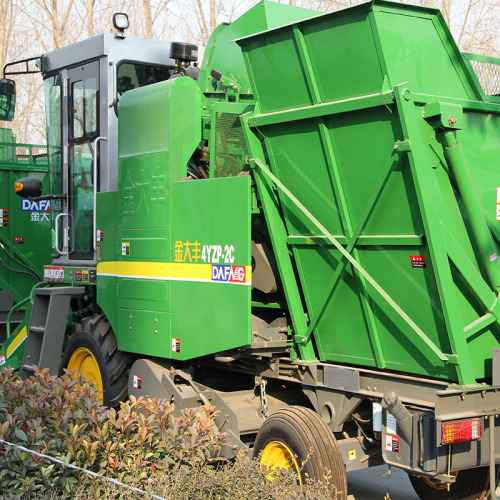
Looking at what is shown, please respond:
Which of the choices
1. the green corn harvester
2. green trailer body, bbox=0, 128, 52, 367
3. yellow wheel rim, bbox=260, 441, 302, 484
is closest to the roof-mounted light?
the green corn harvester

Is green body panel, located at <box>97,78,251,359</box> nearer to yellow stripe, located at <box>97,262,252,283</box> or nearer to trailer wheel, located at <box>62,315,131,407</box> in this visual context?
yellow stripe, located at <box>97,262,252,283</box>

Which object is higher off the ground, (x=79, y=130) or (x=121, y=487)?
(x=79, y=130)

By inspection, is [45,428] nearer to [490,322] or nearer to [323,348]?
[323,348]

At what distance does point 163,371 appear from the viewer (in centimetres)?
605

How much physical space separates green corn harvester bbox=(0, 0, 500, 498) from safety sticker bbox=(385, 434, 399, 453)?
0.04 feet

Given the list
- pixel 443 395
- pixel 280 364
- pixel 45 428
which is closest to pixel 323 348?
pixel 280 364

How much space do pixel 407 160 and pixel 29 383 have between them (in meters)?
2.97

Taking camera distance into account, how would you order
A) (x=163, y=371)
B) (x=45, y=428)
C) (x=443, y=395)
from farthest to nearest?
(x=163, y=371) < (x=45, y=428) < (x=443, y=395)

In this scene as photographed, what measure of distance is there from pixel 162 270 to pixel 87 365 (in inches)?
62.9

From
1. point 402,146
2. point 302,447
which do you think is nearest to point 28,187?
point 302,447

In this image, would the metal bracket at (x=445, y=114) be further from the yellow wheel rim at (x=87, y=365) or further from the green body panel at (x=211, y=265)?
the yellow wheel rim at (x=87, y=365)

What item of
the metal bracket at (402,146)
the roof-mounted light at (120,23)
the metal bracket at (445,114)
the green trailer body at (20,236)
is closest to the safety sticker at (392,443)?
the metal bracket at (402,146)

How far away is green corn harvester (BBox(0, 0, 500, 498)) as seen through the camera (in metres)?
4.43

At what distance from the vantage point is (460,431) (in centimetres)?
429
